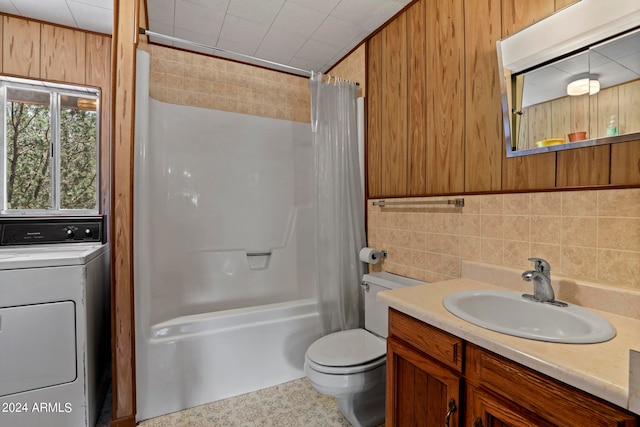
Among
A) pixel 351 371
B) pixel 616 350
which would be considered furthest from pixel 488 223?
pixel 351 371

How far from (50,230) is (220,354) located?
1340 mm

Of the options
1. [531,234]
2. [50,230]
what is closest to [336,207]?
[531,234]

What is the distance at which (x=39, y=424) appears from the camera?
1.40 meters

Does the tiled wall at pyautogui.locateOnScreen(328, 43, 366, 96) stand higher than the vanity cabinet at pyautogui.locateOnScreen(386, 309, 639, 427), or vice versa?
the tiled wall at pyautogui.locateOnScreen(328, 43, 366, 96)

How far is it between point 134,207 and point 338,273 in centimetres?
132

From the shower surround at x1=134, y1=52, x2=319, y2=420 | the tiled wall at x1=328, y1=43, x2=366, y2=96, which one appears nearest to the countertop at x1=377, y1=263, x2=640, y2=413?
the shower surround at x1=134, y1=52, x2=319, y2=420

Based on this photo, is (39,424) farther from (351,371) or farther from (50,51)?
(50,51)

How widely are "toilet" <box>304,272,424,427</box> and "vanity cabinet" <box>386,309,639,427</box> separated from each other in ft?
0.89

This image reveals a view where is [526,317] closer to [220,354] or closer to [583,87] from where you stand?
Answer: [583,87]

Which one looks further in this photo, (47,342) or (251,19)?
(251,19)

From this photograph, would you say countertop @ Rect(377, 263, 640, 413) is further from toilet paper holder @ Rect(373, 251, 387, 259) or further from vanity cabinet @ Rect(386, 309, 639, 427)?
toilet paper holder @ Rect(373, 251, 387, 259)

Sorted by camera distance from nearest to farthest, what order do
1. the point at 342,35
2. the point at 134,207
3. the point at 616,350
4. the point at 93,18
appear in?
the point at 616,350, the point at 134,207, the point at 93,18, the point at 342,35

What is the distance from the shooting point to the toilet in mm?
1409

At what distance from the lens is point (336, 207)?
210 cm
